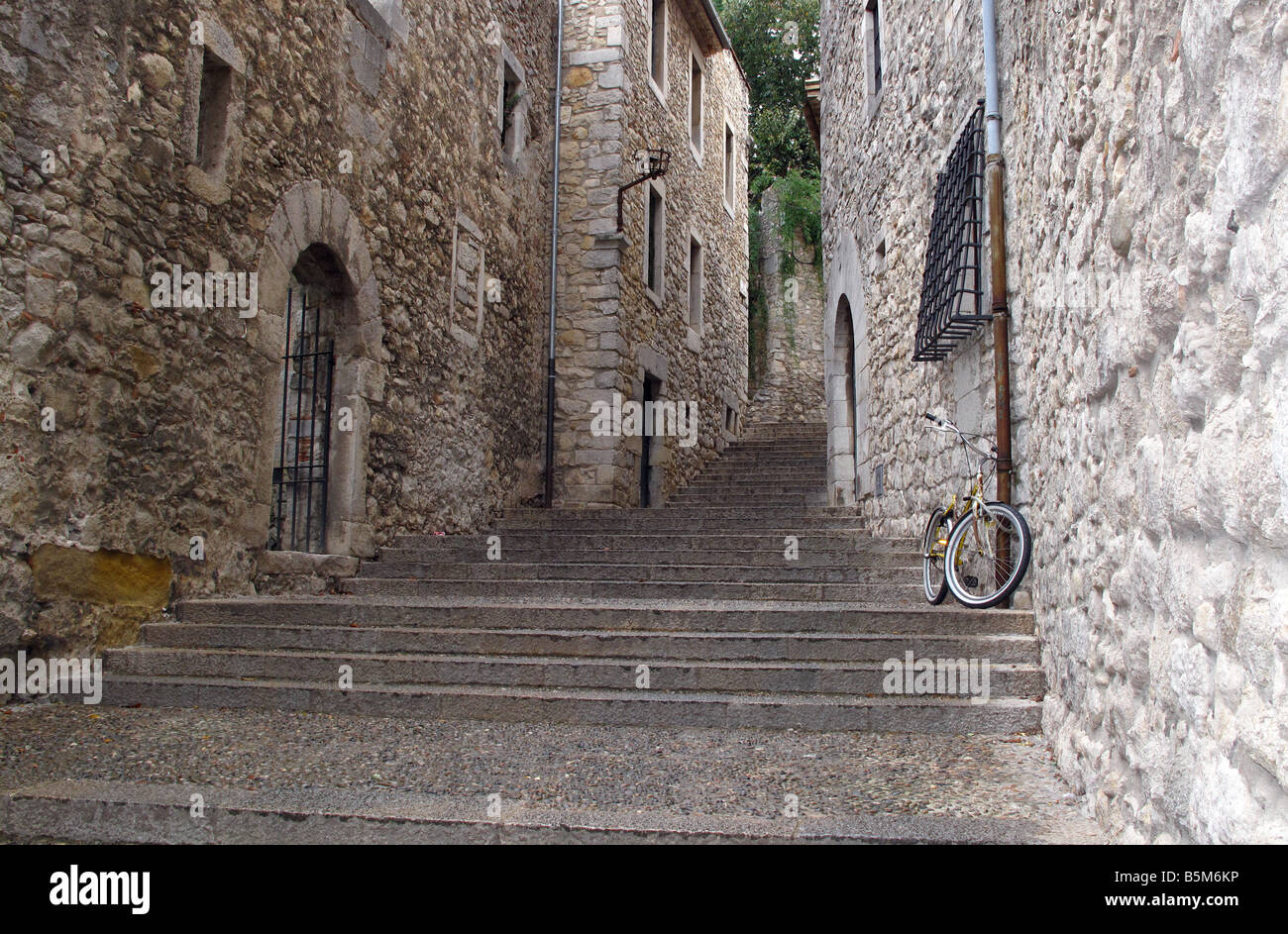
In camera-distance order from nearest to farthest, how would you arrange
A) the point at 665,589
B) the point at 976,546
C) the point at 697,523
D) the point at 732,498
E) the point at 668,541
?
the point at 976,546, the point at 665,589, the point at 668,541, the point at 697,523, the point at 732,498

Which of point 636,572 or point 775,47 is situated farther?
point 775,47

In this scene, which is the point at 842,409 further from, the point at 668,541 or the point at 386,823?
the point at 386,823

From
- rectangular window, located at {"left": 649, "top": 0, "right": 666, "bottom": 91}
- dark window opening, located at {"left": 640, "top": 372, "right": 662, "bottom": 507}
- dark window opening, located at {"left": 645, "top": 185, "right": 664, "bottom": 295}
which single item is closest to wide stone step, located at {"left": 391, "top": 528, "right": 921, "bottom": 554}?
dark window opening, located at {"left": 640, "top": 372, "right": 662, "bottom": 507}

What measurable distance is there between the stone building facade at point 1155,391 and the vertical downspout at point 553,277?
6.17 m

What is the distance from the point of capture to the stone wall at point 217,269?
4500mm

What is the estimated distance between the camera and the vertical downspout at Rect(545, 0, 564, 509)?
10789 millimetres

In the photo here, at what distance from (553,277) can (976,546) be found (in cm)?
700

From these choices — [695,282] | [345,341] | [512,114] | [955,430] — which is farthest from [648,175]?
[955,430]

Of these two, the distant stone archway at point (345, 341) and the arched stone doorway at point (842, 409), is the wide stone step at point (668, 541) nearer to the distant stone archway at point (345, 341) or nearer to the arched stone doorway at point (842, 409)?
the distant stone archway at point (345, 341)

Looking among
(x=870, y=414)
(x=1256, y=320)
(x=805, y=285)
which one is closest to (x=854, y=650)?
(x=1256, y=320)

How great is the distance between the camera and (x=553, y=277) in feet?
36.3

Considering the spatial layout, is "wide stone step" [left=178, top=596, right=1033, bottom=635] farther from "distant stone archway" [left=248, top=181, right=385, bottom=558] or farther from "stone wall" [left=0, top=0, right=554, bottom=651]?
"distant stone archway" [left=248, top=181, right=385, bottom=558]

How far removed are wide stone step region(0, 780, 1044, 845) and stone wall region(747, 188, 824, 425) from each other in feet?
53.5

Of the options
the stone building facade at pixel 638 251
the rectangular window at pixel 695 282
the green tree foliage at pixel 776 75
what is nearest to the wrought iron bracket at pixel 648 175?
the stone building facade at pixel 638 251
